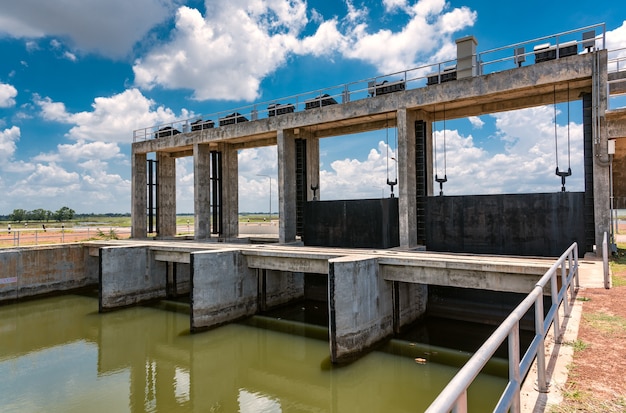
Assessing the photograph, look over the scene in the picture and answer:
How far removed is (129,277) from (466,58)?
65.1ft

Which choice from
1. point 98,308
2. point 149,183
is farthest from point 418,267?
point 149,183

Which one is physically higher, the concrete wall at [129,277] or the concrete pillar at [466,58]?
the concrete pillar at [466,58]

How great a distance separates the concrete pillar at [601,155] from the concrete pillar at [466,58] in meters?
4.53

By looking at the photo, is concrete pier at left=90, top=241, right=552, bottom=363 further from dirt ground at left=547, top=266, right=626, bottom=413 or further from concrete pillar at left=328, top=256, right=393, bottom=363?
dirt ground at left=547, top=266, right=626, bottom=413

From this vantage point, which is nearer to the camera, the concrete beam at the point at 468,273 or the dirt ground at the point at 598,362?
the dirt ground at the point at 598,362

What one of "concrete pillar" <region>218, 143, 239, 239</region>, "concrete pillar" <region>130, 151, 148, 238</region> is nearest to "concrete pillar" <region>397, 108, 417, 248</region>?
"concrete pillar" <region>218, 143, 239, 239</region>

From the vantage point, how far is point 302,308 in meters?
19.7

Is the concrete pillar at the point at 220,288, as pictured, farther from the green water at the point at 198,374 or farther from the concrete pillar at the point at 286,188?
the concrete pillar at the point at 286,188

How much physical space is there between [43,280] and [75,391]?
49.1 feet

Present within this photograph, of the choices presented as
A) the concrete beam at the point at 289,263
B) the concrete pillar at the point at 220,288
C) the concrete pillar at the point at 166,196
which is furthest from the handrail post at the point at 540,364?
the concrete pillar at the point at 166,196

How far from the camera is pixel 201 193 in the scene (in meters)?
26.6

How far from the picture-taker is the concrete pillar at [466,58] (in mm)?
17234

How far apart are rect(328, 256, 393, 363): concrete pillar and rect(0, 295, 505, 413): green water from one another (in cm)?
53

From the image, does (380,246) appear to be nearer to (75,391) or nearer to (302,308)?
(302,308)
